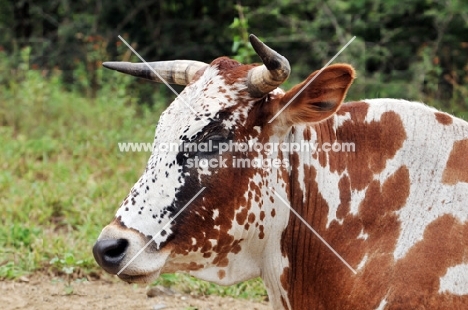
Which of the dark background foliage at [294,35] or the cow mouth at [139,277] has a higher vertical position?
the dark background foliage at [294,35]

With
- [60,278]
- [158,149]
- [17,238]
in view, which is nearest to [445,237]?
[158,149]

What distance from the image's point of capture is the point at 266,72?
9.91ft

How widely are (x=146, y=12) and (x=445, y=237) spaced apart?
9.81 meters

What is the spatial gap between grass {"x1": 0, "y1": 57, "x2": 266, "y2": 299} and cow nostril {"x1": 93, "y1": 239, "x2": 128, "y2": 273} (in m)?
2.08

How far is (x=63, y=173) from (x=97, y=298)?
2548 mm

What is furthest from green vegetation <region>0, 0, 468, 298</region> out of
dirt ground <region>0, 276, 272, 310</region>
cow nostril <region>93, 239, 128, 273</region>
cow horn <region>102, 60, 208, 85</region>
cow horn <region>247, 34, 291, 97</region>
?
cow horn <region>247, 34, 291, 97</region>

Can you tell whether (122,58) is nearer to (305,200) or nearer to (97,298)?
(97,298)

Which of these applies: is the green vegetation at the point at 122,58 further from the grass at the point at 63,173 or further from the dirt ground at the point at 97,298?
the dirt ground at the point at 97,298

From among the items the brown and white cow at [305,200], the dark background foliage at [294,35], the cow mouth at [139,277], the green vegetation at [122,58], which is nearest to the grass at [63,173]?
the green vegetation at [122,58]

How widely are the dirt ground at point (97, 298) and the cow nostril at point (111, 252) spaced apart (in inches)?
70.1

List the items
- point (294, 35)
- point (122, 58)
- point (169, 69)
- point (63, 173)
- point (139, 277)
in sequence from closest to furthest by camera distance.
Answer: point (139, 277), point (169, 69), point (63, 173), point (122, 58), point (294, 35)

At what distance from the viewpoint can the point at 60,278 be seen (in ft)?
16.5

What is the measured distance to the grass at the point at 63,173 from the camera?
16.9 ft

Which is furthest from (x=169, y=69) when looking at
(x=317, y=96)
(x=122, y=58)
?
(x=122, y=58)
